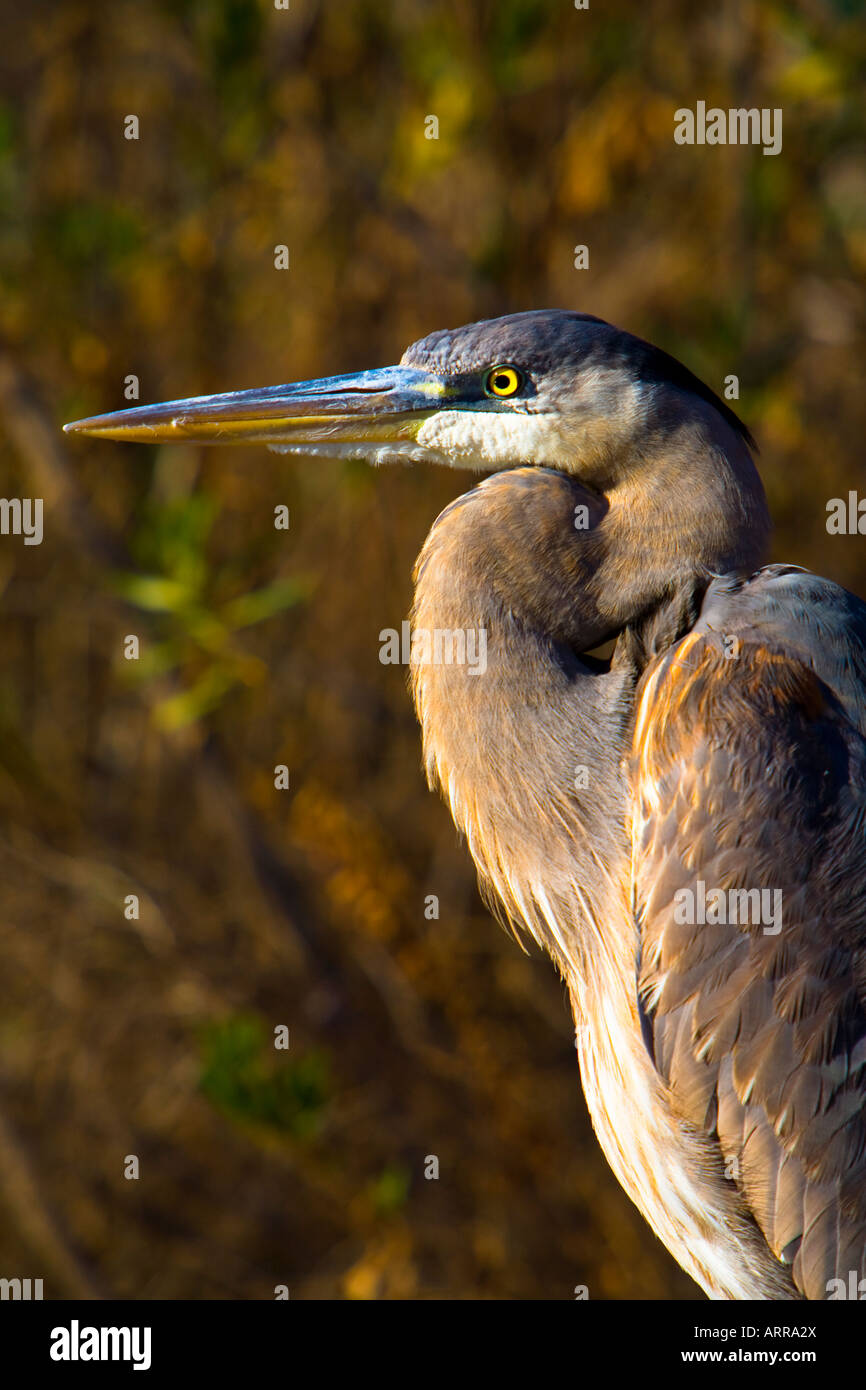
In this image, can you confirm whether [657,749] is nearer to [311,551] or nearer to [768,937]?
[768,937]

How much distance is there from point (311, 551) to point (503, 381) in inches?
106

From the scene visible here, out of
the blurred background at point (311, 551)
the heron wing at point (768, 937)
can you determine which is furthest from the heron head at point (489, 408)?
the blurred background at point (311, 551)

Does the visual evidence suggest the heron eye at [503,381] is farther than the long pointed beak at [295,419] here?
No

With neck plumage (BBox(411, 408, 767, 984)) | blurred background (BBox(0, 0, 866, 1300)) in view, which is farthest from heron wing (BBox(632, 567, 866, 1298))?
blurred background (BBox(0, 0, 866, 1300))

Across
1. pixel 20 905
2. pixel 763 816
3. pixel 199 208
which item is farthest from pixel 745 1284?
Answer: pixel 199 208

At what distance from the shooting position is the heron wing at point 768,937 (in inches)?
78.6

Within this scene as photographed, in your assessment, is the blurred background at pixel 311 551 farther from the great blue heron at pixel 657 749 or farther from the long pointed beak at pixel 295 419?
the great blue heron at pixel 657 749

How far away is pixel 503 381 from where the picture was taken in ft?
7.26

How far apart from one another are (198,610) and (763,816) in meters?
1.82

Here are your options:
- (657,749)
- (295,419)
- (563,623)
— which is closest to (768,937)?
(657,749)

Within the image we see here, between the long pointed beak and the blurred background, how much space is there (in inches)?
53.5

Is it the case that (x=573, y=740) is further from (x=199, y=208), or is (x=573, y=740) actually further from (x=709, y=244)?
(x=709, y=244)

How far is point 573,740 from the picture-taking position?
7.15 feet

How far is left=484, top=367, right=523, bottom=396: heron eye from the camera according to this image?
220 cm
